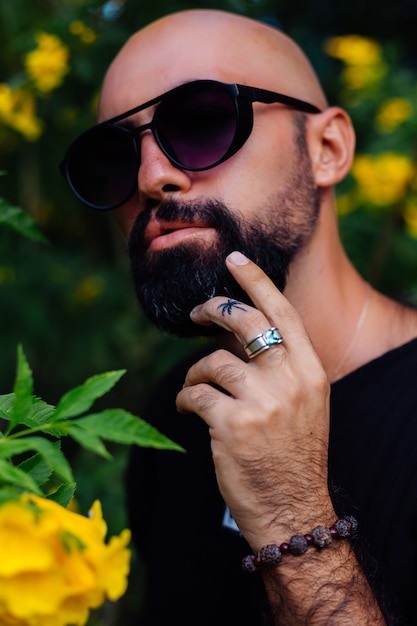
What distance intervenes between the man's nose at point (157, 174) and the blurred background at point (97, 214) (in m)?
0.99

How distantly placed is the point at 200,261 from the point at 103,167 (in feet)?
1.56

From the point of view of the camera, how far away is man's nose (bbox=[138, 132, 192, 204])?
1609 mm

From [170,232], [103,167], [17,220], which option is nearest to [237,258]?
→ [170,232]

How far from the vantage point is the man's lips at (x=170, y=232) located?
1599 millimetres

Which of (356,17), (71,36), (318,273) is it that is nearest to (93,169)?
(318,273)

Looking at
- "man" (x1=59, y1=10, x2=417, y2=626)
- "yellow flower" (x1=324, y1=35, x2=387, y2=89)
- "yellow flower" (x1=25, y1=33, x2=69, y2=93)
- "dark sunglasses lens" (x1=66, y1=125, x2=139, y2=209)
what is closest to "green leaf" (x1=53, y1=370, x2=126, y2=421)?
"man" (x1=59, y1=10, x2=417, y2=626)

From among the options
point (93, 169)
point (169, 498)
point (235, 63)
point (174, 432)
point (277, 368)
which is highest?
point (235, 63)

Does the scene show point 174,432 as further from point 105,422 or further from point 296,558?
point 105,422

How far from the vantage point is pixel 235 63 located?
1.78 metres

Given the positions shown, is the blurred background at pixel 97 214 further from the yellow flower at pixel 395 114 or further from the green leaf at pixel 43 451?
the green leaf at pixel 43 451

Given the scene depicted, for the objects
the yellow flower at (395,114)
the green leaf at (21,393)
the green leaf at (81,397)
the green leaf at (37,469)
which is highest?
the green leaf at (21,393)

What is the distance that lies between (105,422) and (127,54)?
1.49 meters

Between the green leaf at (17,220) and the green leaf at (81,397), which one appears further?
the green leaf at (17,220)

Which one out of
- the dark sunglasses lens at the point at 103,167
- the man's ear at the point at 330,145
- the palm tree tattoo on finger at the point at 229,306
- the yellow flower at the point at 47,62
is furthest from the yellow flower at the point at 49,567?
the yellow flower at the point at 47,62
